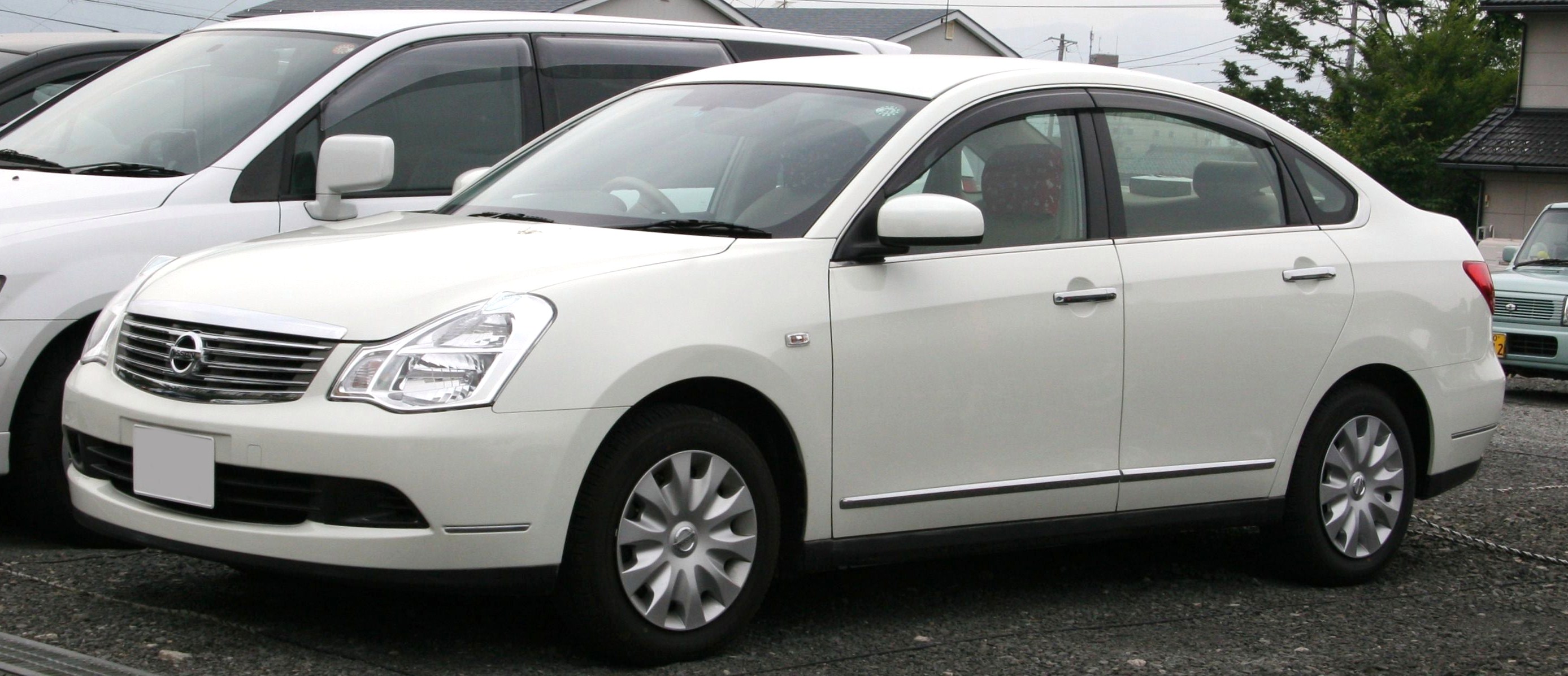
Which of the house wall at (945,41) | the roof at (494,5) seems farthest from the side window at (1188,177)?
the house wall at (945,41)

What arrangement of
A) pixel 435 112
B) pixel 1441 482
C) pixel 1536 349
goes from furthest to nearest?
pixel 1536 349 → pixel 435 112 → pixel 1441 482

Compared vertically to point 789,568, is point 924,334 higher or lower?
higher

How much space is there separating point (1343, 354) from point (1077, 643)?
4.91 feet

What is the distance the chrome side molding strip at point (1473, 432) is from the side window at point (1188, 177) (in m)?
1.07

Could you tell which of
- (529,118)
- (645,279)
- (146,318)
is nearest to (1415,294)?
(645,279)

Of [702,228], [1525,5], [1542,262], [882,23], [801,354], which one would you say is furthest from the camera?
[882,23]

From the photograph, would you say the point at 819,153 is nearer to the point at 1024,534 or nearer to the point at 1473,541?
the point at 1024,534

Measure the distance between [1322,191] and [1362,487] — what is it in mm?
1014

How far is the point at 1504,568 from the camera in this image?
625cm

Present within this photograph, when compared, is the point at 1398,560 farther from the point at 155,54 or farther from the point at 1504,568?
the point at 155,54

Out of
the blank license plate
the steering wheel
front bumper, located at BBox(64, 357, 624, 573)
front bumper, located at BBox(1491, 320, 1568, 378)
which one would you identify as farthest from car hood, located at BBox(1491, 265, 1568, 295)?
the blank license plate

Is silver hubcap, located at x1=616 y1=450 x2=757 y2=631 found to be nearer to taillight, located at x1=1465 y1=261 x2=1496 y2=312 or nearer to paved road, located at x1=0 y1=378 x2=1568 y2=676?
paved road, located at x1=0 y1=378 x2=1568 y2=676

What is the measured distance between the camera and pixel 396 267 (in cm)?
438

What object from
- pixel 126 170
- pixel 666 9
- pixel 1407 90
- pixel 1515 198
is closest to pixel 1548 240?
pixel 126 170
